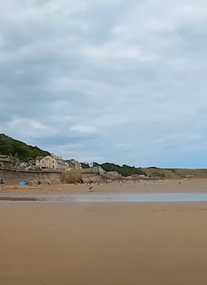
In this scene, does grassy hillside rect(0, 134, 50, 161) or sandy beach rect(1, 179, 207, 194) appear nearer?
sandy beach rect(1, 179, 207, 194)

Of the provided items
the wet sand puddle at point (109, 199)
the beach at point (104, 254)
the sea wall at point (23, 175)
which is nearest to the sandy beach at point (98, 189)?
the wet sand puddle at point (109, 199)

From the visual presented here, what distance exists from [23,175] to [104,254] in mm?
52777

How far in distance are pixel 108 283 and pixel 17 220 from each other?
5153mm

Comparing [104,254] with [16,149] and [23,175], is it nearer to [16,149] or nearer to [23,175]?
[23,175]

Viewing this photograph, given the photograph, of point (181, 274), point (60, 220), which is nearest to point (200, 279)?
point (181, 274)

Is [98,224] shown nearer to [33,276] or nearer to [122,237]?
[122,237]

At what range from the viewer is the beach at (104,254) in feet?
12.0

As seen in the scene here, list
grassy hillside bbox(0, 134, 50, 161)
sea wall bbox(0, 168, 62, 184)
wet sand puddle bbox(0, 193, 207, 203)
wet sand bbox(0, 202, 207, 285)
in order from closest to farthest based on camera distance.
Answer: wet sand bbox(0, 202, 207, 285)
wet sand puddle bbox(0, 193, 207, 203)
sea wall bbox(0, 168, 62, 184)
grassy hillside bbox(0, 134, 50, 161)

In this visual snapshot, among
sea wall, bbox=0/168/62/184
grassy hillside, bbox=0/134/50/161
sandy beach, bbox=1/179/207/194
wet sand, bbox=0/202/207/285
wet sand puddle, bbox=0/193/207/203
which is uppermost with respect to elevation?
grassy hillside, bbox=0/134/50/161

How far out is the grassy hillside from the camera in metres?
88.6

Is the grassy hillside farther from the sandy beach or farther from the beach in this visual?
the beach

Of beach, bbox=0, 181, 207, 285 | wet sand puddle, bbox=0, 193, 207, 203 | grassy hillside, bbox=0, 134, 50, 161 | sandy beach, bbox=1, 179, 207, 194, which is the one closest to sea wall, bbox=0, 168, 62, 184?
sandy beach, bbox=1, 179, 207, 194

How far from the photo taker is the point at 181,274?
3.75 metres

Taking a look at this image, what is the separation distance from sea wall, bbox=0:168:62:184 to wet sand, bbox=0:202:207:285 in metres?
43.3
